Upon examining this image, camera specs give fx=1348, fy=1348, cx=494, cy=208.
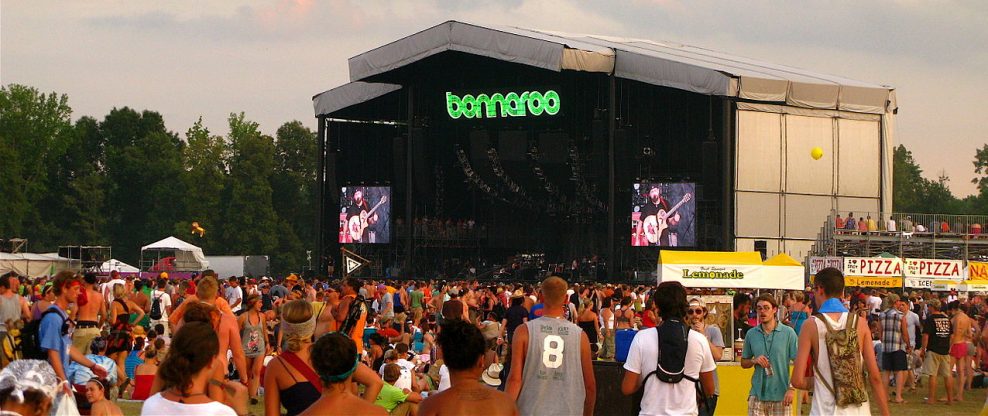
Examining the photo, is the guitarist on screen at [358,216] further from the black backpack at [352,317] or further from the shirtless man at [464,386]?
the shirtless man at [464,386]

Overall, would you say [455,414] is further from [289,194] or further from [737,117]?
[289,194]

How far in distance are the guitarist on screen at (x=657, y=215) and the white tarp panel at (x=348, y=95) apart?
35.7ft

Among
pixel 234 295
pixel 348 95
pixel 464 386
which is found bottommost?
pixel 234 295

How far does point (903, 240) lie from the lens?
3844 centimetres

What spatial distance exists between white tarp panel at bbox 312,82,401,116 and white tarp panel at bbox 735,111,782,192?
13.0 m

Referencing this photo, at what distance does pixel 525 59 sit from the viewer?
38.9 metres

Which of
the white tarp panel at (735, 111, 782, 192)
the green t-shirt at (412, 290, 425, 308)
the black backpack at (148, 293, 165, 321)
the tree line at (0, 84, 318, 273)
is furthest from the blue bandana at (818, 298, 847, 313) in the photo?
the tree line at (0, 84, 318, 273)

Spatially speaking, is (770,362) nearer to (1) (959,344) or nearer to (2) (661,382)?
(2) (661,382)

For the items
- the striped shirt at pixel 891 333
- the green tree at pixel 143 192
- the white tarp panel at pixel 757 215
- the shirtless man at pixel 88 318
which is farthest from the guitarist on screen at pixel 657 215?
the green tree at pixel 143 192

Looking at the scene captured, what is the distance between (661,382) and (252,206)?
75.7m

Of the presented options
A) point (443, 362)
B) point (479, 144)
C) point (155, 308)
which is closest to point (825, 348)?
point (443, 362)

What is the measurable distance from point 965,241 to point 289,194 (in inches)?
2298

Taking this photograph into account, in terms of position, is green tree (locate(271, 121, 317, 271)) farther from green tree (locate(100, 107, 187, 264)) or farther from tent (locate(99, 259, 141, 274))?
tent (locate(99, 259, 141, 274))

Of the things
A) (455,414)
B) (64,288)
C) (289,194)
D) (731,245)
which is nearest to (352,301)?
(64,288)
